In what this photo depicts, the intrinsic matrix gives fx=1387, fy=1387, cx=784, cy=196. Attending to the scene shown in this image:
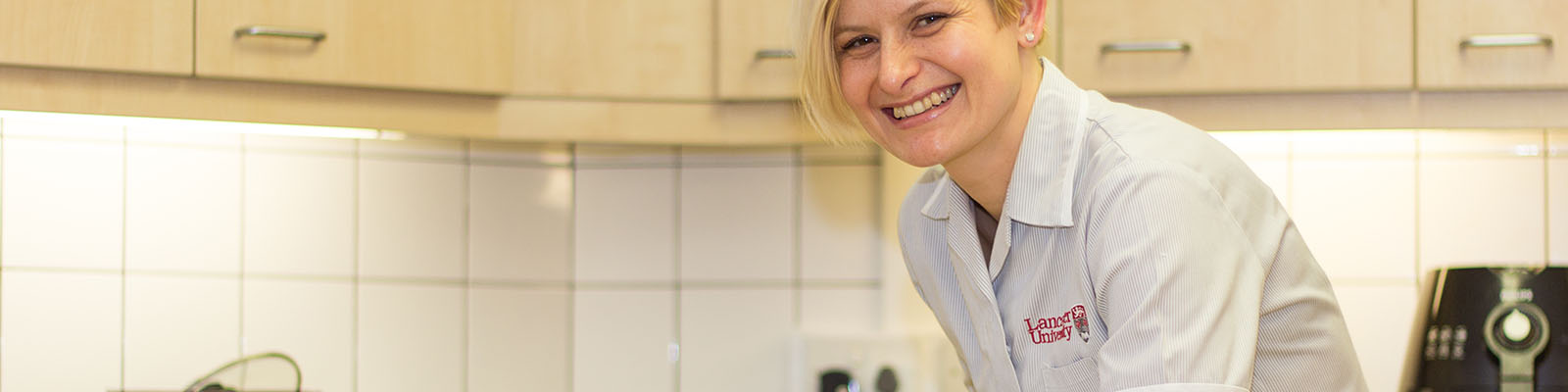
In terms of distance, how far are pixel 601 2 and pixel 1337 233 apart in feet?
3.11

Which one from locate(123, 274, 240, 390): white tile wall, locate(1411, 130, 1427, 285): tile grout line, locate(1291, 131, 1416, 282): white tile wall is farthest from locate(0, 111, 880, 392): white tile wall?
locate(1411, 130, 1427, 285): tile grout line

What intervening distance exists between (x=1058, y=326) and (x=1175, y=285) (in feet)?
0.69

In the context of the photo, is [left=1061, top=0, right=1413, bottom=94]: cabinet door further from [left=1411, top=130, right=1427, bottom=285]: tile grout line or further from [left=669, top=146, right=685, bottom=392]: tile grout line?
[left=669, top=146, right=685, bottom=392]: tile grout line

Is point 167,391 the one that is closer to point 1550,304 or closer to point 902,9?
point 902,9

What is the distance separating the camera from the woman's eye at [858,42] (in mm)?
1015

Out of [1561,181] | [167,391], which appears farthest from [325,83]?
[1561,181]

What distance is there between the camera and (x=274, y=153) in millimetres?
1702

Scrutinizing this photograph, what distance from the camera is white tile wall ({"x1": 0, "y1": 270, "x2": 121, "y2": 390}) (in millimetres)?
1549

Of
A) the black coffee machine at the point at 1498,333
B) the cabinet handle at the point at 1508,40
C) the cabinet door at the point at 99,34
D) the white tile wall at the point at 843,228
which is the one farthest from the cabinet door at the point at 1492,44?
the cabinet door at the point at 99,34

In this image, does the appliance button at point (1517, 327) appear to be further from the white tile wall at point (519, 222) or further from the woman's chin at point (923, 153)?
the white tile wall at point (519, 222)

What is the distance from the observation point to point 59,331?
61.7 inches

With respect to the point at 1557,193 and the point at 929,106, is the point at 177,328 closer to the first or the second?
the point at 929,106

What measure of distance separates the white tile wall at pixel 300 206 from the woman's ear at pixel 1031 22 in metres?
1.04

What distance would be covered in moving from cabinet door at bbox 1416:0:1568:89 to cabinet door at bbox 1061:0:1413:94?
24mm
